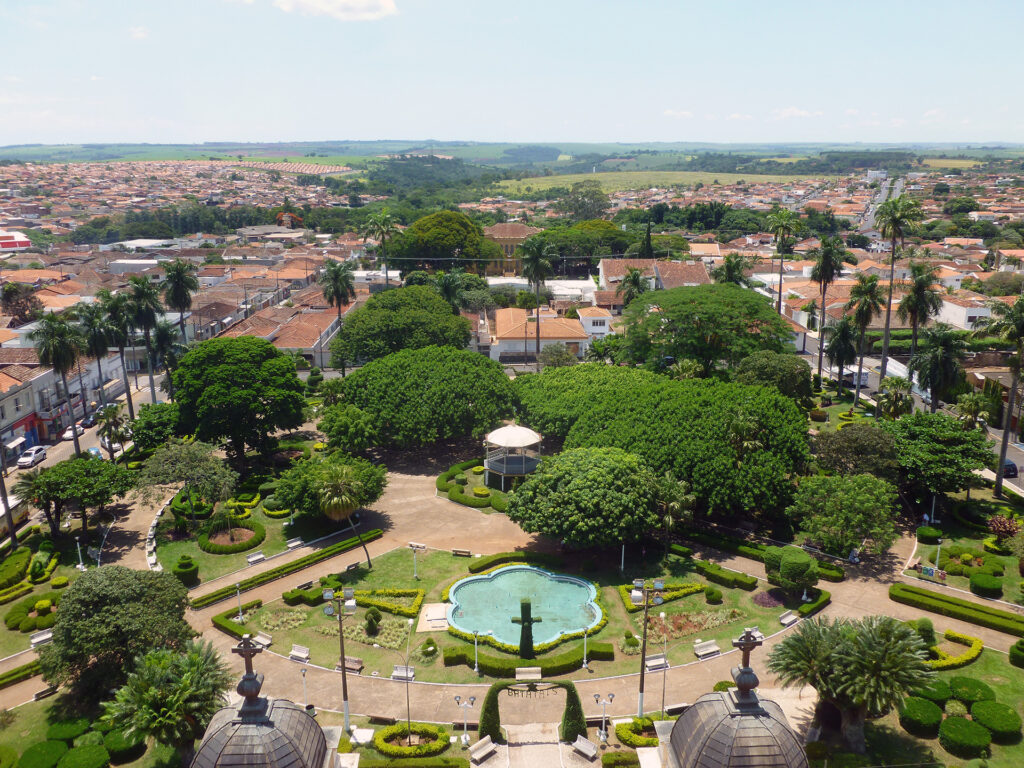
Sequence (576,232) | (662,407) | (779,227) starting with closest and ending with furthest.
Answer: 1. (662,407)
2. (779,227)
3. (576,232)

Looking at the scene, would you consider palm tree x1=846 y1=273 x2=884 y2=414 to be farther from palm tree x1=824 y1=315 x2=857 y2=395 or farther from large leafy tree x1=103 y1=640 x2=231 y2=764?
large leafy tree x1=103 y1=640 x2=231 y2=764

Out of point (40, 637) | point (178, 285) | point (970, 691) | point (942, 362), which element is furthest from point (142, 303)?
point (942, 362)

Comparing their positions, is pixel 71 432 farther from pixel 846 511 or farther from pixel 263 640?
pixel 846 511

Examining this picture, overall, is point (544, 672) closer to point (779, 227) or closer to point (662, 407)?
point (662, 407)

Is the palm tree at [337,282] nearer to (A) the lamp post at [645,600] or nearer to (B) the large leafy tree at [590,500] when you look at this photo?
(B) the large leafy tree at [590,500]

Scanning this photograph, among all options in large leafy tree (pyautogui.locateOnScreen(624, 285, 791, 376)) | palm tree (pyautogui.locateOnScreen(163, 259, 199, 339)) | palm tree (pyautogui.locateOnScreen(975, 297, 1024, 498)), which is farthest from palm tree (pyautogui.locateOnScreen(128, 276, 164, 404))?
palm tree (pyautogui.locateOnScreen(975, 297, 1024, 498))

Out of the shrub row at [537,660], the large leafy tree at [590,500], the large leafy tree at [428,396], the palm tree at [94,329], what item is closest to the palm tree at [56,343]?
the palm tree at [94,329]

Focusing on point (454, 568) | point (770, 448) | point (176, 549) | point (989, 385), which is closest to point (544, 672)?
point (454, 568)
